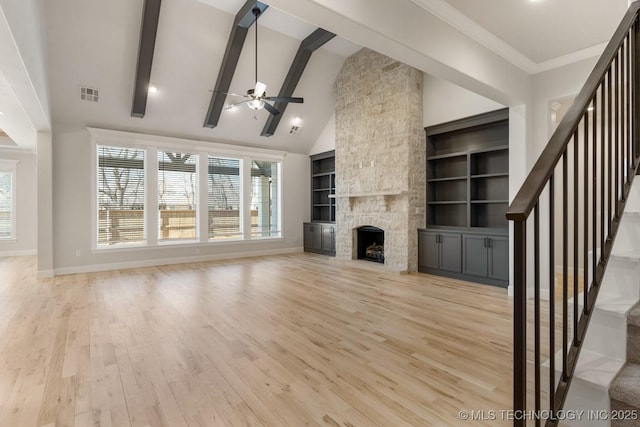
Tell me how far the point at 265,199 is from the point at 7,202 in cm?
704

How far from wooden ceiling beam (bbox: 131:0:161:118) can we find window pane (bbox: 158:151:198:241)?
1.29 m

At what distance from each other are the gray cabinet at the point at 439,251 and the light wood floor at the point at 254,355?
640 millimetres

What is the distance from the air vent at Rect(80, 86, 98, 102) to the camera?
5.85 m

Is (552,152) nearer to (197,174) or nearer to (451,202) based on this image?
(451,202)

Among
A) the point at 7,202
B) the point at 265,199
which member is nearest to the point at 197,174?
the point at 265,199

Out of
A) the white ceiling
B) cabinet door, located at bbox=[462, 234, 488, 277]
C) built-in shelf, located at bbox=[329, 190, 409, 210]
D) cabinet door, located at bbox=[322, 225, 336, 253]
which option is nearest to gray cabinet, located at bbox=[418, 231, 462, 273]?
cabinet door, located at bbox=[462, 234, 488, 277]

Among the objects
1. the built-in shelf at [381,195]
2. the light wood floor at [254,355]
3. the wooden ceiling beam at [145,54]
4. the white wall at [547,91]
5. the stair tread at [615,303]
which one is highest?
the wooden ceiling beam at [145,54]

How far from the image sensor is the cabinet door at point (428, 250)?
19.7 feet

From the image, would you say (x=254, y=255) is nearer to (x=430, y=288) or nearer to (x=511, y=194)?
(x=430, y=288)

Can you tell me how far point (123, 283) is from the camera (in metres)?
5.51

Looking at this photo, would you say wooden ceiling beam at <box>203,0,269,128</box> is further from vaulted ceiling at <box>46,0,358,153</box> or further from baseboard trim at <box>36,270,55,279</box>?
baseboard trim at <box>36,270,55,279</box>

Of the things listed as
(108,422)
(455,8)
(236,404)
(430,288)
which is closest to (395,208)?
(430,288)

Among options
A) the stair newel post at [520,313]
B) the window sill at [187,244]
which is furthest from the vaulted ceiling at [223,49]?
the window sill at [187,244]

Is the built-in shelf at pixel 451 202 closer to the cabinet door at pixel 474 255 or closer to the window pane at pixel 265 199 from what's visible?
the cabinet door at pixel 474 255
